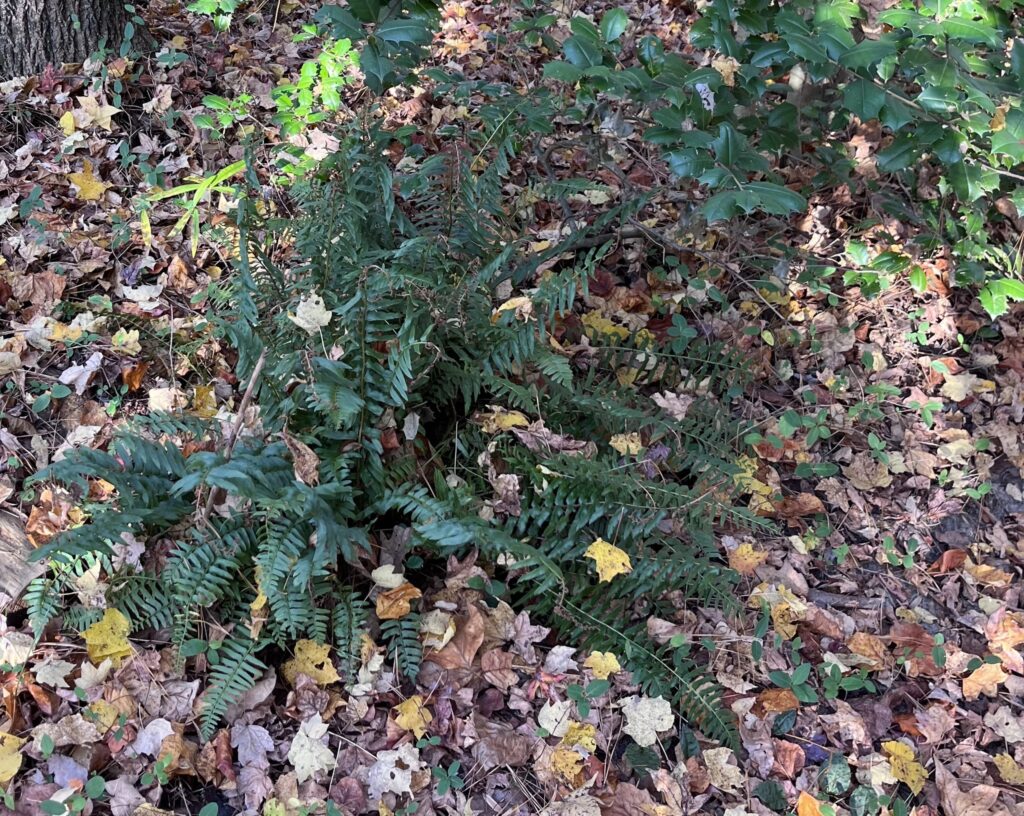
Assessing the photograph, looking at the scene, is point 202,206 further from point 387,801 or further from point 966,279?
point 966,279

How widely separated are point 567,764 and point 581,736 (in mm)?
100

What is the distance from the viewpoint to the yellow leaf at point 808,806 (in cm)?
237

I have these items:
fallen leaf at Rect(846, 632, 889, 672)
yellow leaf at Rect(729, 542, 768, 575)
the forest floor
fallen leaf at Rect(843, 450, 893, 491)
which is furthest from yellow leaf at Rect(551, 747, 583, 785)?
fallen leaf at Rect(843, 450, 893, 491)

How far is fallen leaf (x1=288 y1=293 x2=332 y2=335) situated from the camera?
2.51m

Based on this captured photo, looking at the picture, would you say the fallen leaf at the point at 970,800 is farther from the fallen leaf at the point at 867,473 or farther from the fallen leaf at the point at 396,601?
the fallen leaf at the point at 396,601

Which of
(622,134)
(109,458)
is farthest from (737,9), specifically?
(109,458)

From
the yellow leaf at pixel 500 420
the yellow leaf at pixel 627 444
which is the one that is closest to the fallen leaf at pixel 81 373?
the yellow leaf at pixel 500 420

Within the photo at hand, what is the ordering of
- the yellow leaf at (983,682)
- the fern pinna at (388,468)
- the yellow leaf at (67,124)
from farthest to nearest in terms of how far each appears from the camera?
the yellow leaf at (67,124)
the yellow leaf at (983,682)
the fern pinna at (388,468)

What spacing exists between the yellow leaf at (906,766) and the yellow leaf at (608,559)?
0.98 meters

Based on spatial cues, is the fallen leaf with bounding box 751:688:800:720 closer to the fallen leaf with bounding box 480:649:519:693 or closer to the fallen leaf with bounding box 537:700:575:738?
the fallen leaf with bounding box 537:700:575:738

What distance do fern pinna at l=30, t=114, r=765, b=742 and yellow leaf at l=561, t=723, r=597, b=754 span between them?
23 centimetres

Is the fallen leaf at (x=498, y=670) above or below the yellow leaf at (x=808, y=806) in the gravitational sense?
above

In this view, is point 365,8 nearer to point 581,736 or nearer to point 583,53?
point 583,53

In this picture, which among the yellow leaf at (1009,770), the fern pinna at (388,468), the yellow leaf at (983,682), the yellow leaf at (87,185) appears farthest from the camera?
the yellow leaf at (87,185)
